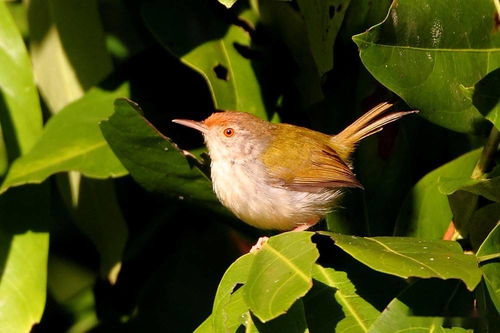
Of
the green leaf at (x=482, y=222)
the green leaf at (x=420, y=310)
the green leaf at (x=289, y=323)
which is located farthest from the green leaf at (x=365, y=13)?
the green leaf at (x=289, y=323)

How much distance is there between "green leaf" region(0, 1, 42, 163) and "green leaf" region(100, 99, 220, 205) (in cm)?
60

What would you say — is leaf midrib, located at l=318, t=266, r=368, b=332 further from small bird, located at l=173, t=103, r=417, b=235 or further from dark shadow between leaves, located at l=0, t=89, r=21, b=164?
dark shadow between leaves, located at l=0, t=89, r=21, b=164

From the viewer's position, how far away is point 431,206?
10.8 feet

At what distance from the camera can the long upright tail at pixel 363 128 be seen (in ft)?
11.5

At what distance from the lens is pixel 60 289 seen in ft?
14.5

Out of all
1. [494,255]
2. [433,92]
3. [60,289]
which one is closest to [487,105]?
[433,92]

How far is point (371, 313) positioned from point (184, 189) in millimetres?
908

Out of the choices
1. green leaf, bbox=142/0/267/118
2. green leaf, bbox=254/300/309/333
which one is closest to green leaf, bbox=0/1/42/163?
green leaf, bbox=142/0/267/118

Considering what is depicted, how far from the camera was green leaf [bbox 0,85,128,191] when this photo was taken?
3.40m

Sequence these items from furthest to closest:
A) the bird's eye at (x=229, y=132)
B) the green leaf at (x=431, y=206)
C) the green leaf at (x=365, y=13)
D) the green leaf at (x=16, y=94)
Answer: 1. the bird's eye at (x=229, y=132)
2. the green leaf at (x=16, y=94)
3. the green leaf at (x=431, y=206)
4. the green leaf at (x=365, y=13)

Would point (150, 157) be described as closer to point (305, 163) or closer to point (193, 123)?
point (193, 123)

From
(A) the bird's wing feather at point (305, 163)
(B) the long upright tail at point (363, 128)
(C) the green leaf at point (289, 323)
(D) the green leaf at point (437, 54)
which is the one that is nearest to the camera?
(C) the green leaf at point (289, 323)

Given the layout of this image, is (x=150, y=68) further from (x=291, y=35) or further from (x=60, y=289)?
(x=60, y=289)

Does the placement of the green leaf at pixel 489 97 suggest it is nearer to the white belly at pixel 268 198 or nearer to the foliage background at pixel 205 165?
the foliage background at pixel 205 165
